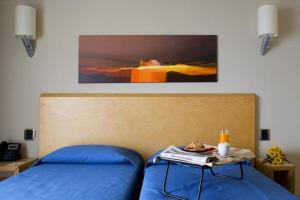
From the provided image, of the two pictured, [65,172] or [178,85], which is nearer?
[65,172]

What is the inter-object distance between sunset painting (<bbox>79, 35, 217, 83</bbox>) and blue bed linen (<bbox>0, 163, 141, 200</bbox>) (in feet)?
2.88

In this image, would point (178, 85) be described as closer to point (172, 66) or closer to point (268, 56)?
point (172, 66)

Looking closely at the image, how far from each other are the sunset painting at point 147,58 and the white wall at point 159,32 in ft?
0.22

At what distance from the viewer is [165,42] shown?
9.04 feet

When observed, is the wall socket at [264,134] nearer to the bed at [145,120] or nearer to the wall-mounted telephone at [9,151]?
the bed at [145,120]

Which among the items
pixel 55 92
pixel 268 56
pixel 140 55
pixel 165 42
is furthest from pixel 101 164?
pixel 268 56

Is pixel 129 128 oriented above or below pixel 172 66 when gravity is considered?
below

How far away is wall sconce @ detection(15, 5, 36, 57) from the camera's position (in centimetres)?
263

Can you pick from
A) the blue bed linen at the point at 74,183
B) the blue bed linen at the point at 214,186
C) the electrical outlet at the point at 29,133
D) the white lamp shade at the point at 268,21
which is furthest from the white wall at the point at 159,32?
the blue bed linen at the point at 214,186

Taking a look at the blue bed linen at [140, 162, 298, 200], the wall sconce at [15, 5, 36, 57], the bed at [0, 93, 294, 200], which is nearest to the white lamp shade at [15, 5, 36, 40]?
the wall sconce at [15, 5, 36, 57]

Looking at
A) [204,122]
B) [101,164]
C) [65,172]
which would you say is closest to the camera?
[65,172]

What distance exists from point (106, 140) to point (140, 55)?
0.86 meters

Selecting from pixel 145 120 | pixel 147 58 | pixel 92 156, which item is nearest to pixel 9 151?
pixel 92 156

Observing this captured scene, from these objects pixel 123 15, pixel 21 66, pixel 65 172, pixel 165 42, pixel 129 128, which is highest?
pixel 123 15
